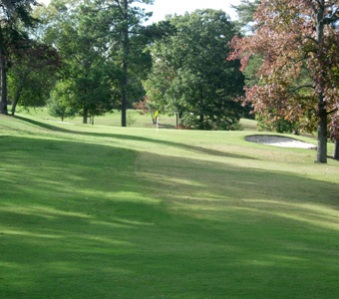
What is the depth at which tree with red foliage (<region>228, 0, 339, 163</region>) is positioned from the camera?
2820 cm

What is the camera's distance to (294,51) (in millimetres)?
28891

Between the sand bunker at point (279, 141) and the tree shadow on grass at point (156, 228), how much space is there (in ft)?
54.3

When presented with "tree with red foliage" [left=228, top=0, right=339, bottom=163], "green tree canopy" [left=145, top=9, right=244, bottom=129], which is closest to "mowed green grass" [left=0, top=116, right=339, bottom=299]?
"tree with red foliage" [left=228, top=0, right=339, bottom=163]

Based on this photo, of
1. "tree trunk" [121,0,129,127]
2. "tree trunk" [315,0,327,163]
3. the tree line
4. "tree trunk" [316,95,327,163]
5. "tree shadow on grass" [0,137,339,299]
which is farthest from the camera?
"tree trunk" [121,0,129,127]

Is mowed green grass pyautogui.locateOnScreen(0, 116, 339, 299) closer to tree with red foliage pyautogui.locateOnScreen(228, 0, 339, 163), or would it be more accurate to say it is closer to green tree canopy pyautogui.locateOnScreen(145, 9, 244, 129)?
tree with red foliage pyautogui.locateOnScreen(228, 0, 339, 163)

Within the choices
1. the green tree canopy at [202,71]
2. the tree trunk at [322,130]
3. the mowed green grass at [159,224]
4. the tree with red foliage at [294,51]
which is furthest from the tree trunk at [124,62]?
the tree trunk at [322,130]

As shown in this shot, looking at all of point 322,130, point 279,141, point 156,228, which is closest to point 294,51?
point 322,130

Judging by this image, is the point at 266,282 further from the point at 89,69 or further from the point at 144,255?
the point at 89,69

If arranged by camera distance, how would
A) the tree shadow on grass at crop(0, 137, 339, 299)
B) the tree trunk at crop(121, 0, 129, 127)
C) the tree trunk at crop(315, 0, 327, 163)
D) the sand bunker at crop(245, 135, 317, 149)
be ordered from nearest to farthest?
the tree shadow on grass at crop(0, 137, 339, 299) < the tree trunk at crop(315, 0, 327, 163) < the sand bunker at crop(245, 135, 317, 149) < the tree trunk at crop(121, 0, 129, 127)

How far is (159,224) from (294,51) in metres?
17.9

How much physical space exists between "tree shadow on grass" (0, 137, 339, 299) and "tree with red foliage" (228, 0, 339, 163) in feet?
18.7

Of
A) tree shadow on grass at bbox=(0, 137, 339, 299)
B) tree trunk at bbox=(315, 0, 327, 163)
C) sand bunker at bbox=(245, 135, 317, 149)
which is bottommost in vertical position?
Answer: tree shadow on grass at bbox=(0, 137, 339, 299)

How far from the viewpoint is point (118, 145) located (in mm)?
30234

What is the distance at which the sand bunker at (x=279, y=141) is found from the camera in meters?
41.7
